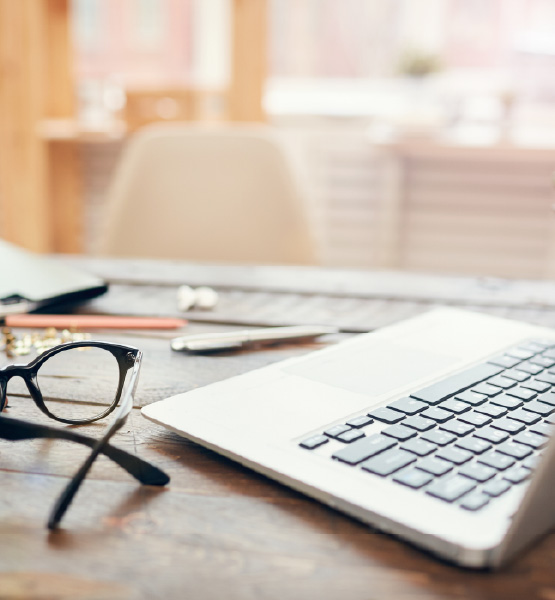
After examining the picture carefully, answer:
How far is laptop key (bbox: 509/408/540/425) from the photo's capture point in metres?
0.43

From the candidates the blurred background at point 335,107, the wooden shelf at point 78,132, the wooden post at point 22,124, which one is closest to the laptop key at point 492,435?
the blurred background at point 335,107

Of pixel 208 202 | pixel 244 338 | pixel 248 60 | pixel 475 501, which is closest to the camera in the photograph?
Result: pixel 475 501

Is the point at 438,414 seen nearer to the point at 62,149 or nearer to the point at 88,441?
the point at 88,441

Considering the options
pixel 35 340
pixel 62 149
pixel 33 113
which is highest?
pixel 33 113

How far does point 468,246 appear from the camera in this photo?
2.62 m

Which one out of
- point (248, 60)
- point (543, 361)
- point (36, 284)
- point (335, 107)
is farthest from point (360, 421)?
point (335, 107)

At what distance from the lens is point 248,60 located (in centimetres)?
228

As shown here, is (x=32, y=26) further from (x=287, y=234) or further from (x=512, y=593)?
(x=512, y=593)

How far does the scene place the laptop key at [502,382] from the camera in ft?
1.64

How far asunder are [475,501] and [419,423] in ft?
0.30

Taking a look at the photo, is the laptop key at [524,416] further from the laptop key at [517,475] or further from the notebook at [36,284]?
the notebook at [36,284]

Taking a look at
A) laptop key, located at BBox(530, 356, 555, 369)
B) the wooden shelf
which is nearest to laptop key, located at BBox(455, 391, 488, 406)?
laptop key, located at BBox(530, 356, 555, 369)

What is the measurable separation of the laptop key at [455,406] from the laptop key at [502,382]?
6 cm

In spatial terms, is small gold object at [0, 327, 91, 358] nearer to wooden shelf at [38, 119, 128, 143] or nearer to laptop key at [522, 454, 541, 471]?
laptop key at [522, 454, 541, 471]
